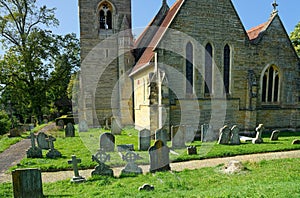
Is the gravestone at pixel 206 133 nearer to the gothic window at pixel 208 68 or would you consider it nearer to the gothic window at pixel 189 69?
the gothic window at pixel 189 69

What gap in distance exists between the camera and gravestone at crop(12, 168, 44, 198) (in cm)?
478

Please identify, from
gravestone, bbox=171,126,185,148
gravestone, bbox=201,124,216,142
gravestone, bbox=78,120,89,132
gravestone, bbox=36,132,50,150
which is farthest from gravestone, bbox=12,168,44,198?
gravestone, bbox=78,120,89,132

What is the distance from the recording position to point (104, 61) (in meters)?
19.2

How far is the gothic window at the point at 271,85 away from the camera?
14.8 meters

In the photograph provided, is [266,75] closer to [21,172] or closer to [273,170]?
[273,170]

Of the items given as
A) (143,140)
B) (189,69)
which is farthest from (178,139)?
(189,69)

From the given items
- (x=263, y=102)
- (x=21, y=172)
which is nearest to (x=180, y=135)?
(x=21, y=172)

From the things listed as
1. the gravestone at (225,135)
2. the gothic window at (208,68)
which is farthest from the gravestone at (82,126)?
the gravestone at (225,135)

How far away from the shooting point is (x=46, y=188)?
564 centimetres

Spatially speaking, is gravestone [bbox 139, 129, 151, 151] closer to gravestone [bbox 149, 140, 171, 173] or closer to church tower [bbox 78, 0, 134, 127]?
gravestone [bbox 149, 140, 171, 173]

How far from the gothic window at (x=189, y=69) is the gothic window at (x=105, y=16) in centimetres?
1056

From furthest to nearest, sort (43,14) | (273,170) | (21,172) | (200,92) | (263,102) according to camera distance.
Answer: (43,14), (263,102), (200,92), (273,170), (21,172)

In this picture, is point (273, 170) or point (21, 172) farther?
point (273, 170)

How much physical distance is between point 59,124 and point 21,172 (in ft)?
53.6
